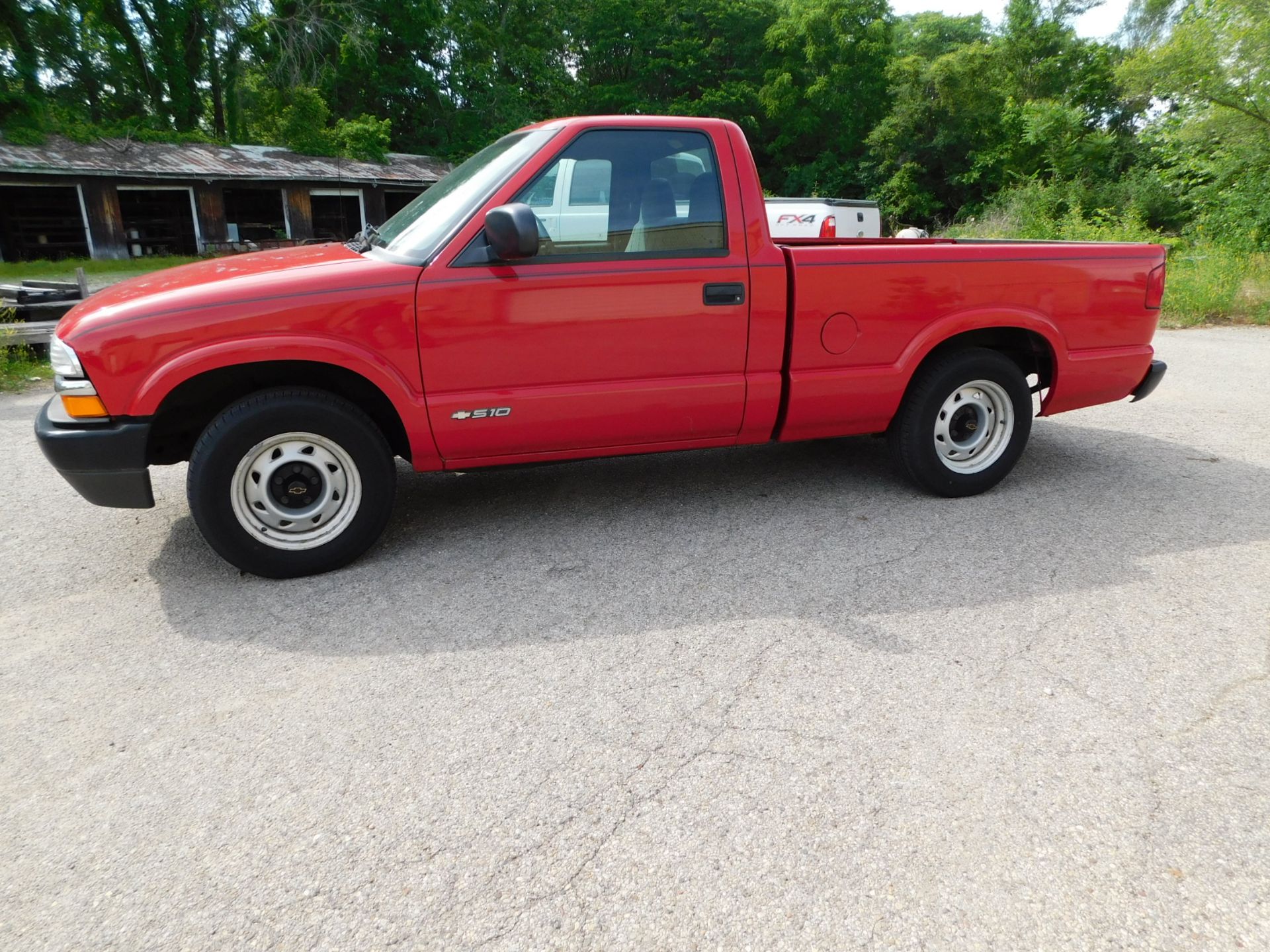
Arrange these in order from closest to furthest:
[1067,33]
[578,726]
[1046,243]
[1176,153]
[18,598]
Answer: [578,726]
[18,598]
[1046,243]
[1176,153]
[1067,33]

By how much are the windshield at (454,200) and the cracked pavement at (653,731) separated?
1438 millimetres

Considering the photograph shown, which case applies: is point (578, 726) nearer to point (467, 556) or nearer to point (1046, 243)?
point (467, 556)

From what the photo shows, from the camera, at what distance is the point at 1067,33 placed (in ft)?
137

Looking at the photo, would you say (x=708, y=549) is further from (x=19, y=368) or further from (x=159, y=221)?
(x=159, y=221)

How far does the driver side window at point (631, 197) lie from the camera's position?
4043mm

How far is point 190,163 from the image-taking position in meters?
26.0

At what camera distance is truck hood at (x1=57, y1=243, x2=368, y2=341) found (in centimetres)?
365

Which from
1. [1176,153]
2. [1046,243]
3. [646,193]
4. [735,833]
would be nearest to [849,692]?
[735,833]

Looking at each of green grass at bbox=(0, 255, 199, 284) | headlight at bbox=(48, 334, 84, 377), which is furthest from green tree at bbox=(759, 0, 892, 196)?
headlight at bbox=(48, 334, 84, 377)

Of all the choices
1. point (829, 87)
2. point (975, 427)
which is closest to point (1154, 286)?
point (975, 427)

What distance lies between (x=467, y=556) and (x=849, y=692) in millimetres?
1980

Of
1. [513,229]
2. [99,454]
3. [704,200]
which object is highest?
[704,200]

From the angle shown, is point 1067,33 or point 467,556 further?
point 1067,33

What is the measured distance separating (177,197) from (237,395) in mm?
27130
